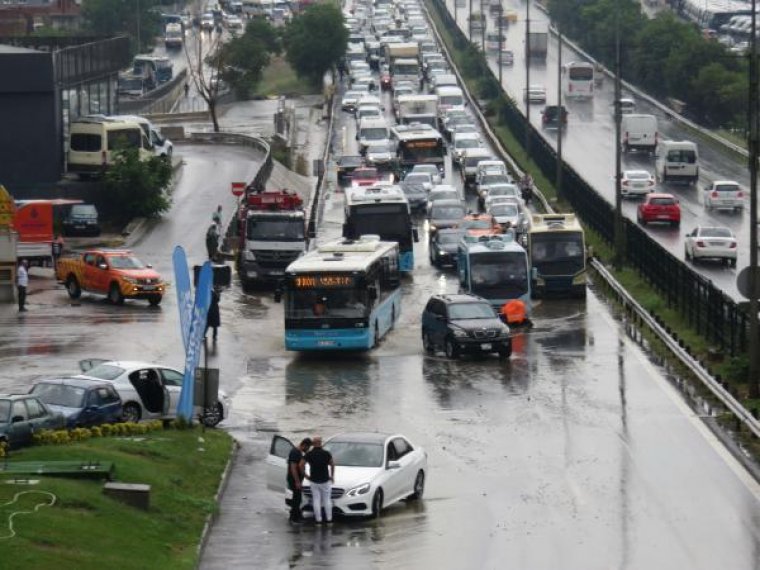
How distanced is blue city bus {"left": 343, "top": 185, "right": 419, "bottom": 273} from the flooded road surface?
2448 mm

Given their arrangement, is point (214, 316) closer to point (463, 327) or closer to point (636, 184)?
point (463, 327)

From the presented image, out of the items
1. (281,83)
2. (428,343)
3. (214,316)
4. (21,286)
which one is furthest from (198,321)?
(281,83)

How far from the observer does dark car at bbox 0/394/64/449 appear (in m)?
31.8

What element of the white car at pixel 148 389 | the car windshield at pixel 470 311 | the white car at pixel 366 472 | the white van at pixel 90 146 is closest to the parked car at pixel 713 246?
the car windshield at pixel 470 311

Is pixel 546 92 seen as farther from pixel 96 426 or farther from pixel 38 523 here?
pixel 38 523

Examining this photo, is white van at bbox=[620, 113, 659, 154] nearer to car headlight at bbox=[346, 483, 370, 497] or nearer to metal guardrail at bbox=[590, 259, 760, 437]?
metal guardrail at bbox=[590, 259, 760, 437]

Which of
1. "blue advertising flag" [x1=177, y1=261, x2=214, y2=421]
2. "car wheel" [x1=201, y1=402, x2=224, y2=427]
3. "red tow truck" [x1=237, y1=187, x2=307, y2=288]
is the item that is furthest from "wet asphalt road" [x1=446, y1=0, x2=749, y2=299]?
"blue advertising flag" [x1=177, y1=261, x2=214, y2=421]

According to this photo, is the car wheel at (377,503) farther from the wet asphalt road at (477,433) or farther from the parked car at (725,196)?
the parked car at (725,196)

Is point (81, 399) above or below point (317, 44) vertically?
below

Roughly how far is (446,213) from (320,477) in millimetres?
43278

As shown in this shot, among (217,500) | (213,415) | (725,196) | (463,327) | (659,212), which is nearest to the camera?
(217,500)

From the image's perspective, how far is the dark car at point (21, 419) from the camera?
31844 mm

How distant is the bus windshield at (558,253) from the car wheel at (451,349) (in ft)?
35.6

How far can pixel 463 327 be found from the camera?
47.1 m
